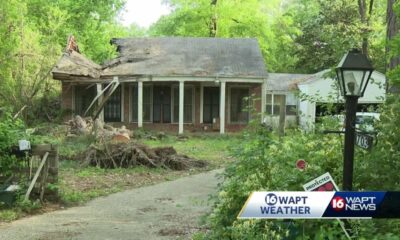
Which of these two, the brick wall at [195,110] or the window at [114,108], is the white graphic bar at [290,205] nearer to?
the brick wall at [195,110]

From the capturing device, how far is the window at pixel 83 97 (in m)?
27.8

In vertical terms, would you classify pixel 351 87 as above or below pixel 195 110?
above

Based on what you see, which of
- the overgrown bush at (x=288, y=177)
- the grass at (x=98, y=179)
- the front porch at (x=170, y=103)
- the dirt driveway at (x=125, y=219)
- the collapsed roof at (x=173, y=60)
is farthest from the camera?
the front porch at (x=170, y=103)

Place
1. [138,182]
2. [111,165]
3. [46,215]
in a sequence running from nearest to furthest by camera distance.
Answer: [46,215] < [138,182] < [111,165]

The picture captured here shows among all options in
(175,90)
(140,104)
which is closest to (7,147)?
(140,104)

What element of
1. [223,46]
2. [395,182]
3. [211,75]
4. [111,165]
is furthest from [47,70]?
[395,182]

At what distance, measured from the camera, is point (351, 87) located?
441cm

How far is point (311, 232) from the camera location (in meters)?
4.39

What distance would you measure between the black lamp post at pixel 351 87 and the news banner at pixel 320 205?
89 centimetres

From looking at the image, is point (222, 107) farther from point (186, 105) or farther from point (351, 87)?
point (351, 87)

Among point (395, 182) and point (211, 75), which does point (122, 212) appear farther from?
point (211, 75)

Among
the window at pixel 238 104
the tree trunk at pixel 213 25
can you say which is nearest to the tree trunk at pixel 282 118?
the window at pixel 238 104

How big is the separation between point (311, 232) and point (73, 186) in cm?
736

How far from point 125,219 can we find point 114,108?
796 inches
